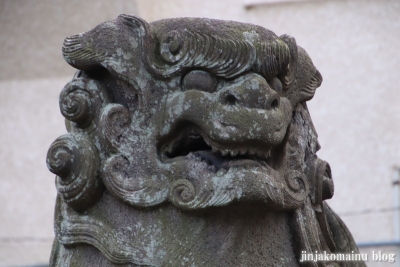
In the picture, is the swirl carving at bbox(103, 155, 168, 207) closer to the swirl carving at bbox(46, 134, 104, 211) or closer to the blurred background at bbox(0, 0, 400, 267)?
the swirl carving at bbox(46, 134, 104, 211)

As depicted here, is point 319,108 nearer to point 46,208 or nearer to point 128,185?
point 46,208

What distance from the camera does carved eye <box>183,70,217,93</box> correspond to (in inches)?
91.5

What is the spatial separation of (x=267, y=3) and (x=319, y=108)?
103cm

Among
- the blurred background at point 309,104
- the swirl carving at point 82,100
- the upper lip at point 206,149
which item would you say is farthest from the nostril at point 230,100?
the blurred background at point 309,104

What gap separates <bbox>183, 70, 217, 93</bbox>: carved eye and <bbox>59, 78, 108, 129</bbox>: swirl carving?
248mm

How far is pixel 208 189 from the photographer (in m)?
2.26

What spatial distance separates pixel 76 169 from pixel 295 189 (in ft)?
1.98

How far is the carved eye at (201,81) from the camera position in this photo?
2324 mm

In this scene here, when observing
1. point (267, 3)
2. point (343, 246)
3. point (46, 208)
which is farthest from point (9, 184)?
point (343, 246)

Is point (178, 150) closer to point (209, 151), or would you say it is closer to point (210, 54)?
point (209, 151)

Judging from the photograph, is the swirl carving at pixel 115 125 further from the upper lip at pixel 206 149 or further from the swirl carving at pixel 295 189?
the swirl carving at pixel 295 189

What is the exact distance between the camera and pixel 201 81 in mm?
2326

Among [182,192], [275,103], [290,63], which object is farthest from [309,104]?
[182,192]

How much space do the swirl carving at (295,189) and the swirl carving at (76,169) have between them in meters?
0.51
